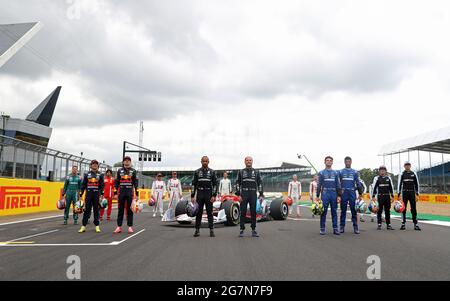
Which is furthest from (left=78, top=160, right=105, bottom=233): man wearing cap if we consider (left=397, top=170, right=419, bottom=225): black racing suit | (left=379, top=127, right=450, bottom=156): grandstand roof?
(left=379, top=127, right=450, bottom=156): grandstand roof

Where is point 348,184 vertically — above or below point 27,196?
above

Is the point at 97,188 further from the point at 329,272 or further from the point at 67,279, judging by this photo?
the point at 329,272

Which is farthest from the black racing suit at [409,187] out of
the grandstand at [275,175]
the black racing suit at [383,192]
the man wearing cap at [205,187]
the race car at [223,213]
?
the grandstand at [275,175]

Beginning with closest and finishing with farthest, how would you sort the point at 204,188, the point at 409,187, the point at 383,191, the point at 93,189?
the point at 204,188 < the point at 93,189 < the point at 409,187 < the point at 383,191

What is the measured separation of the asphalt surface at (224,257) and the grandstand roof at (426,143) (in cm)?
3052

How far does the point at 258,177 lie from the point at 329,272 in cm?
446

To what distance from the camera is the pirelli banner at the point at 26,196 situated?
13.4 metres

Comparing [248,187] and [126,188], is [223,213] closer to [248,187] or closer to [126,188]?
[248,187]

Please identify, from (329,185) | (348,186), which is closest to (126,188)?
(329,185)

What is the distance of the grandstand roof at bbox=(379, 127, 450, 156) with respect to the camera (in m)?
33.9

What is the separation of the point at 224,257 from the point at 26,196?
41.6ft

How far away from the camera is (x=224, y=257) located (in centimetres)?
530

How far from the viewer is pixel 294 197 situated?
15.8m
